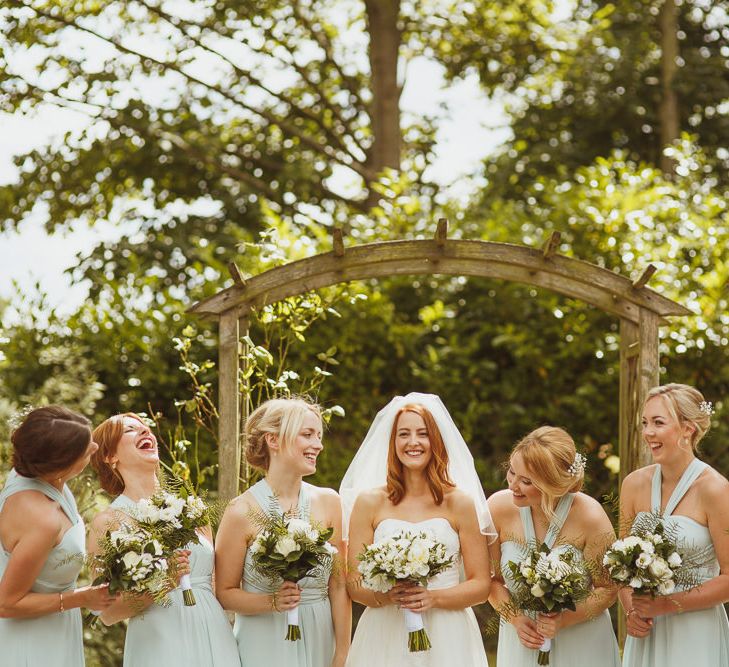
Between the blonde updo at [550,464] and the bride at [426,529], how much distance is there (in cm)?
35

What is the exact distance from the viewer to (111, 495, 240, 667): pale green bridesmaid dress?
471 centimetres

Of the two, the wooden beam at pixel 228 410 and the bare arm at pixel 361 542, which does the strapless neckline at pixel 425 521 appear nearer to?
the bare arm at pixel 361 542

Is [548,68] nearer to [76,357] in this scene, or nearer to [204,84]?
[204,84]

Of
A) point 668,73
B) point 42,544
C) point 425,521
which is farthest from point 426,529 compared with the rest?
point 668,73

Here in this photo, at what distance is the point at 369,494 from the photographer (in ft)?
16.9

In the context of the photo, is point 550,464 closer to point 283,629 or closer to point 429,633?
point 429,633

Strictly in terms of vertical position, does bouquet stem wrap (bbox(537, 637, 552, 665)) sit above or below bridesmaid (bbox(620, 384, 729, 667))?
below

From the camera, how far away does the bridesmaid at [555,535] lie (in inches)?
191

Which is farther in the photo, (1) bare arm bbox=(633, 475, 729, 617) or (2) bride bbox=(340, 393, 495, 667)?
(2) bride bbox=(340, 393, 495, 667)

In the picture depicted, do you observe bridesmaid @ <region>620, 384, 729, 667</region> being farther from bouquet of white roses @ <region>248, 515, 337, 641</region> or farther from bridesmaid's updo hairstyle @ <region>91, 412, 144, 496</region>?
bridesmaid's updo hairstyle @ <region>91, 412, 144, 496</region>

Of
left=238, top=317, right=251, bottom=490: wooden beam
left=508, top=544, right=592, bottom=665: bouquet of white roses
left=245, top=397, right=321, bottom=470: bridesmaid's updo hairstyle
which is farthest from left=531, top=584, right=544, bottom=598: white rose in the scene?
left=238, top=317, right=251, bottom=490: wooden beam

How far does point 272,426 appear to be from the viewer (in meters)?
5.00

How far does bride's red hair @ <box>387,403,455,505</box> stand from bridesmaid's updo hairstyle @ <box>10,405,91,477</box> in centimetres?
151

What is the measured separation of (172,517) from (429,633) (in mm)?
1416
